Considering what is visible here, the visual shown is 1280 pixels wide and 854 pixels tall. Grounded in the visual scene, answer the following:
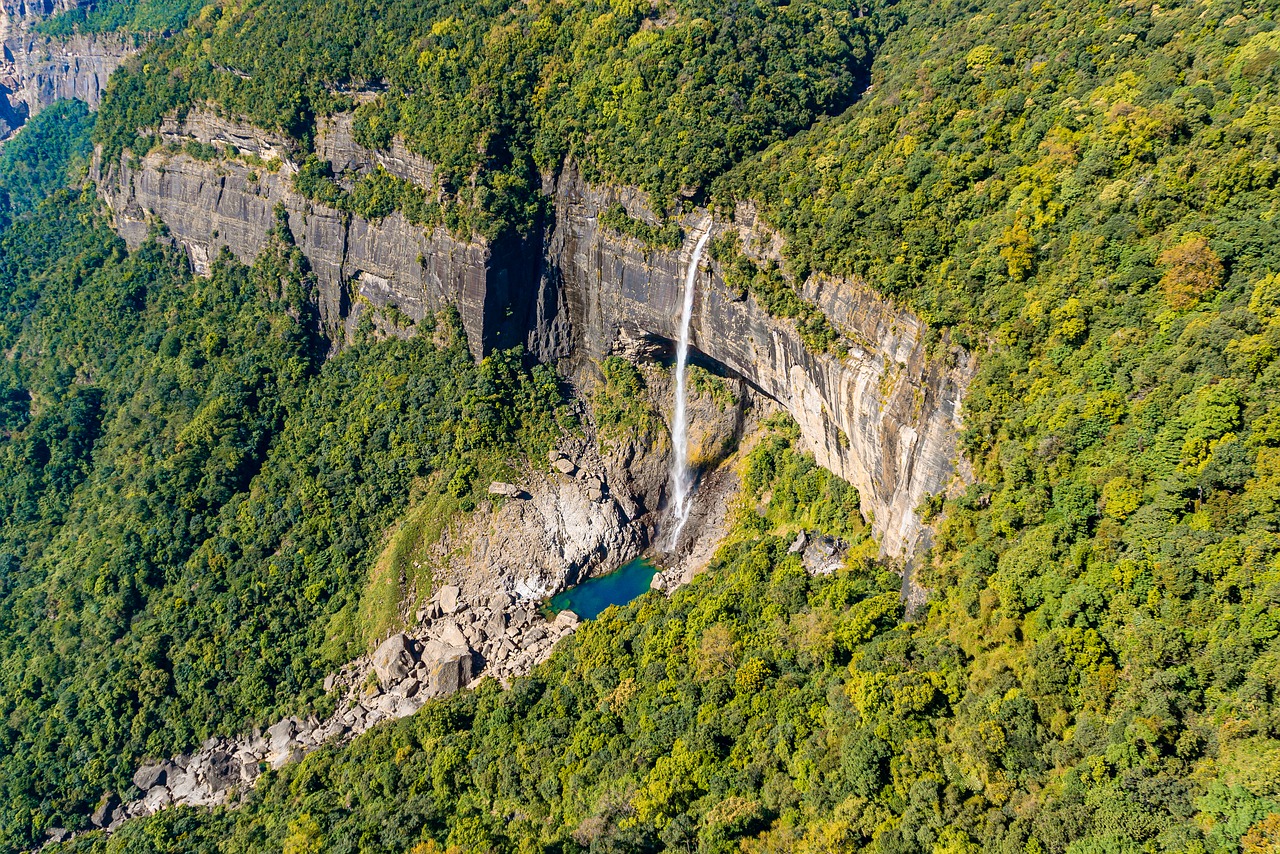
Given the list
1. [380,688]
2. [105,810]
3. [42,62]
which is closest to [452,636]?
[380,688]

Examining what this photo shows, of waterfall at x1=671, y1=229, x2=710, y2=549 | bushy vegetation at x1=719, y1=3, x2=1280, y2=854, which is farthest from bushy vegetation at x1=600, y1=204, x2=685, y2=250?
bushy vegetation at x1=719, y1=3, x2=1280, y2=854

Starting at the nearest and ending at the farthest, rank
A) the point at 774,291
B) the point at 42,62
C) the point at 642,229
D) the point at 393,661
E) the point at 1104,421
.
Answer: the point at 1104,421, the point at 774,291, the point at 393,661, the point at 642,229, the point at 42,62

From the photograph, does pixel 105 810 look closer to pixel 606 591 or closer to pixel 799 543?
pixel 606 591

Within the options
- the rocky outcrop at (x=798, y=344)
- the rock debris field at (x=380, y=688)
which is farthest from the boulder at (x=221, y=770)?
the rocky outcrop at (x=798, y=344)

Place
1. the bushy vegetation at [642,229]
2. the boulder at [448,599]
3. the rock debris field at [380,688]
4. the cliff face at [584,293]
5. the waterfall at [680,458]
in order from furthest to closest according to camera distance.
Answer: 1. the waterfall at [680,458]
2. the bushy vegetation at [642,229]
3. the boulder at [448,599]
4. the rock debris field at [380,688]
5. the cliff face at [584,293]

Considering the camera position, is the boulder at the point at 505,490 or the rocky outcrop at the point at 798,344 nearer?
the rocky outcrop at the point at 798,344

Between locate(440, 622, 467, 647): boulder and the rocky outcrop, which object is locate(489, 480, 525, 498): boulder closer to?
locate(440, 622, 467, 647): boulder

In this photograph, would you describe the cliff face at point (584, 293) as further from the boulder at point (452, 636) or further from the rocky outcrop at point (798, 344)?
the boulder at point (452, 636)
